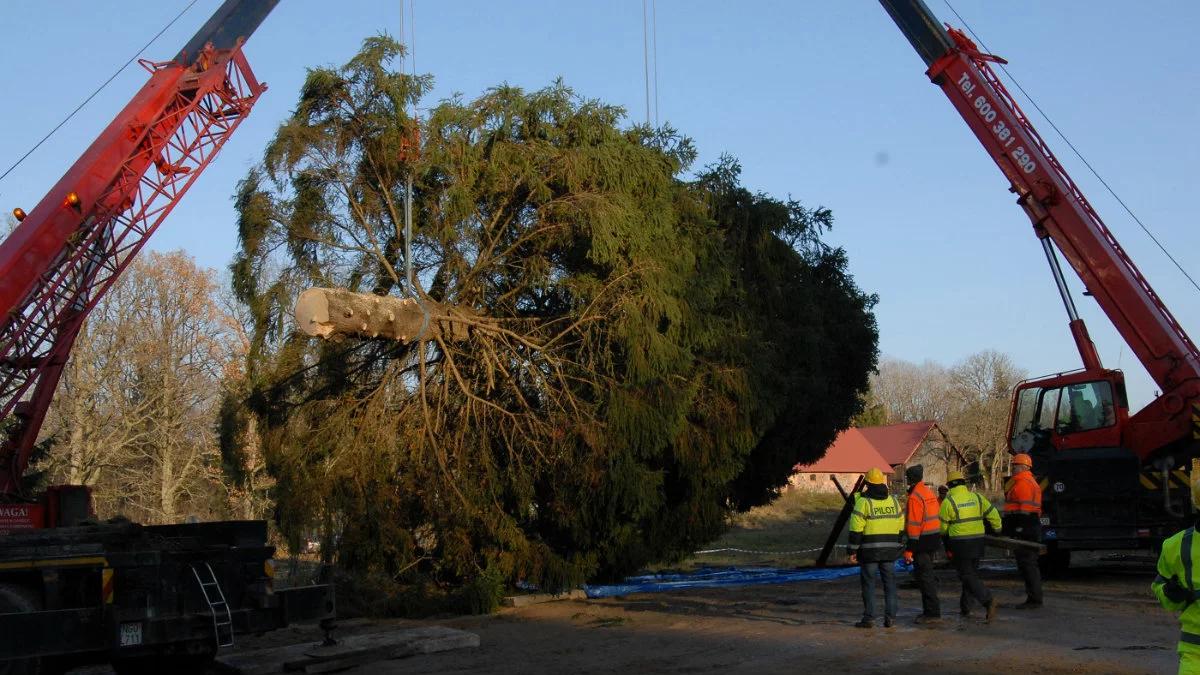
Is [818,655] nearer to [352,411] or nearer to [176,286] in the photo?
[352,411]

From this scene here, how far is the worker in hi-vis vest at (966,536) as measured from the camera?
11766 mm

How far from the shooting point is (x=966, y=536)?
38.7 ft

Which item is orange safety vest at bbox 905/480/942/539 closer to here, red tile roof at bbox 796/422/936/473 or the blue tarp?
the blue tarp

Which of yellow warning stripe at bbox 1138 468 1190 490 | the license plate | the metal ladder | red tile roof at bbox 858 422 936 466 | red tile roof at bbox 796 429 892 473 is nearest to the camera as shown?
the license plate

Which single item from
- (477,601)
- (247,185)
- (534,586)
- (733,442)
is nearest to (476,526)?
(477,601)

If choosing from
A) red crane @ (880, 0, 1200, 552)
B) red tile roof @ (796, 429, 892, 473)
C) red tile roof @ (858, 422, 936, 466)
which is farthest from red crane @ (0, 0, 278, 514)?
red tile roof @ (858, 422, 936, 466)

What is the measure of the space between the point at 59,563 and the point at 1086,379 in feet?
48.6

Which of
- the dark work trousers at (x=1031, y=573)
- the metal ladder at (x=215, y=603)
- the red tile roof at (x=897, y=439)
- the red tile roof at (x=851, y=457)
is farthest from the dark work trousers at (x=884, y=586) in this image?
the red tile roof at (x=897, y=439)

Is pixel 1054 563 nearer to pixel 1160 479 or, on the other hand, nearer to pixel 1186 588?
pixel 1160 479

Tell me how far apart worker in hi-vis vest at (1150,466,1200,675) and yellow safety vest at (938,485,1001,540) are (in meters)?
6.74

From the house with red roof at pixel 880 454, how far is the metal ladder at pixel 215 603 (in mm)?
49021

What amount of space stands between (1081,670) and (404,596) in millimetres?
8438

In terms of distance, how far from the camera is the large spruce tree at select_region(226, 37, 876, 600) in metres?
14.4

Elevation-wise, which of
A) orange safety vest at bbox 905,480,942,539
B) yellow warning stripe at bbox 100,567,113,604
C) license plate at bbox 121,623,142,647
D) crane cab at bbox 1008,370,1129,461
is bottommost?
license plate at bbox 121,623,142,647
